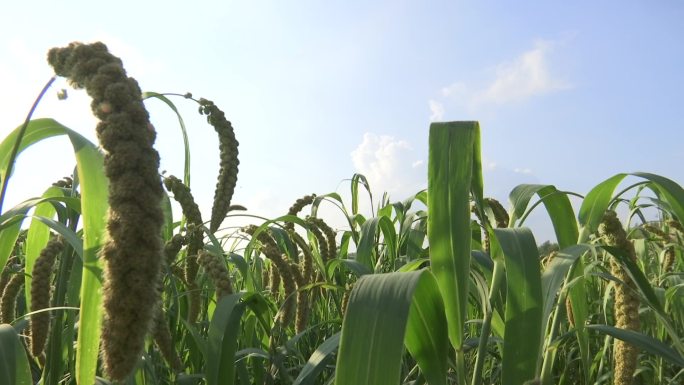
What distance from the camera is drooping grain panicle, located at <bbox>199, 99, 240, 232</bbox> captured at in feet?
5.19

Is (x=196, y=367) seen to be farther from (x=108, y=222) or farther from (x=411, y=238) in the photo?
(x=108, y=222)

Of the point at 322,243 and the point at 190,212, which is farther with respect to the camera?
the point at 322,243

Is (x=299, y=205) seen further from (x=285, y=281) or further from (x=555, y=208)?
(x=555, y=208)

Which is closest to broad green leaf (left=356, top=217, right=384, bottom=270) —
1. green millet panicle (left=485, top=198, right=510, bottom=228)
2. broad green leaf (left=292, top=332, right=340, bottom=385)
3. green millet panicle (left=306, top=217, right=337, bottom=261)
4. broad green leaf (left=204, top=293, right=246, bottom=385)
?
green millet panicle (left=306, top=217, right=337, bottom=261)

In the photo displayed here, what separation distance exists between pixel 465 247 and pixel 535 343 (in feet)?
0.97

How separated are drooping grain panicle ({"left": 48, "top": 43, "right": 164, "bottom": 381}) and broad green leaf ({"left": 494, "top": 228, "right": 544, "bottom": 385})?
104 centimetres

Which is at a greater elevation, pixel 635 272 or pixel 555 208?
pixel 555 208

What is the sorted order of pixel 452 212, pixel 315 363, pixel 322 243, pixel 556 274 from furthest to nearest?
pixel 322 243, pixel 315 363, pixel 556 274, pixel 452 212

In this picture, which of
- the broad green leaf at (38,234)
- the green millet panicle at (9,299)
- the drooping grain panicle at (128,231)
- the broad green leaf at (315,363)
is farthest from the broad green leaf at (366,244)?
the drooping grain panicle at (128,231)

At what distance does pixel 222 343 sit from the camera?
1699 mm

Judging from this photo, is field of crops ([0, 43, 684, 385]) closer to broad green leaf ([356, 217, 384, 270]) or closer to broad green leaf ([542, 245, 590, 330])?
broad green leaf ([542, 245, 590, 330])

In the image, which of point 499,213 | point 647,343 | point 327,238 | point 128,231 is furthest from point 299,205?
point 128,231

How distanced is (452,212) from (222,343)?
727 millimetres

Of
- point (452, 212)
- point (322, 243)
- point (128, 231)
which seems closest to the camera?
point (128, 231)
